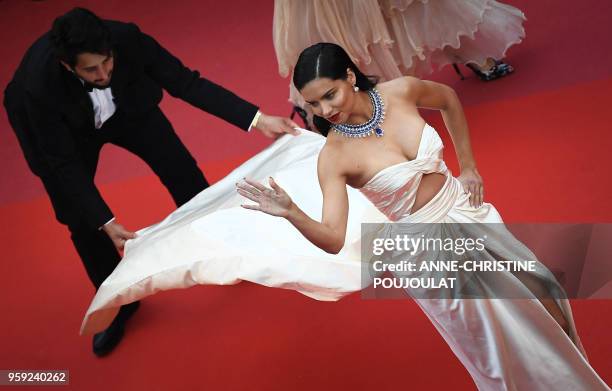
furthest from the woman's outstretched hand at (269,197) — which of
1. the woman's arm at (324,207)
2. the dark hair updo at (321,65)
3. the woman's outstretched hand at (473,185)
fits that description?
the woman's outstretched hand at (473,185)

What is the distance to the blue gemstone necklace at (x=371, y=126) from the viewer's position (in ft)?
6.60

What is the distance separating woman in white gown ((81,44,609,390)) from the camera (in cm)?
193

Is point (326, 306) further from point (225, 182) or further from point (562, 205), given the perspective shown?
point (562, 205)

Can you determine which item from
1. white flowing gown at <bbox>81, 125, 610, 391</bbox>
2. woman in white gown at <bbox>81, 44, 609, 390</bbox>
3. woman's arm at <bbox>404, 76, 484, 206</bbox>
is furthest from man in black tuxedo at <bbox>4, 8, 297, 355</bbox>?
woman's arm at <bbox>404, 76, 484, 206</bbox>

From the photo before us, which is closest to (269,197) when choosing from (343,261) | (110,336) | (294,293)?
(343,261)

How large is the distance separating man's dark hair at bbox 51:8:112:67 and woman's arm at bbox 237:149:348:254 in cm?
94

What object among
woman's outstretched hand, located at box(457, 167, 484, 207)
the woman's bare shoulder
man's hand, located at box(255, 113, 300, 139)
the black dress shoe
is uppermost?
the woman's bare shoulder

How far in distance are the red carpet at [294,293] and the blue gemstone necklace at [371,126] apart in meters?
1.05

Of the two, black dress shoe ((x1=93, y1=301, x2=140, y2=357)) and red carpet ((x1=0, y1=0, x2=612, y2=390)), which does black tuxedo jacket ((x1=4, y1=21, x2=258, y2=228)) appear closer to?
black dress shoe ((x1=93, y1=301, x2=140, y2=357))

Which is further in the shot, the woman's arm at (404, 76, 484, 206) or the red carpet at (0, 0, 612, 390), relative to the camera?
the red carpet at (0, 0, 612, 390)

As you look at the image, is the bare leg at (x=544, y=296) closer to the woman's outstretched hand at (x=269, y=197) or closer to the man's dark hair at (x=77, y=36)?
the woman's outstretched hand at (x=269, y=197)

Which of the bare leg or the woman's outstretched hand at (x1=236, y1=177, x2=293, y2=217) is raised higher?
the woman's outstretched hand at (x1=236, y1=177, x2=293, y2=217)

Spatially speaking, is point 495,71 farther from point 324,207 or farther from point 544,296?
point 324,207

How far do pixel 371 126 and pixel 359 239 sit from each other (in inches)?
20.4
